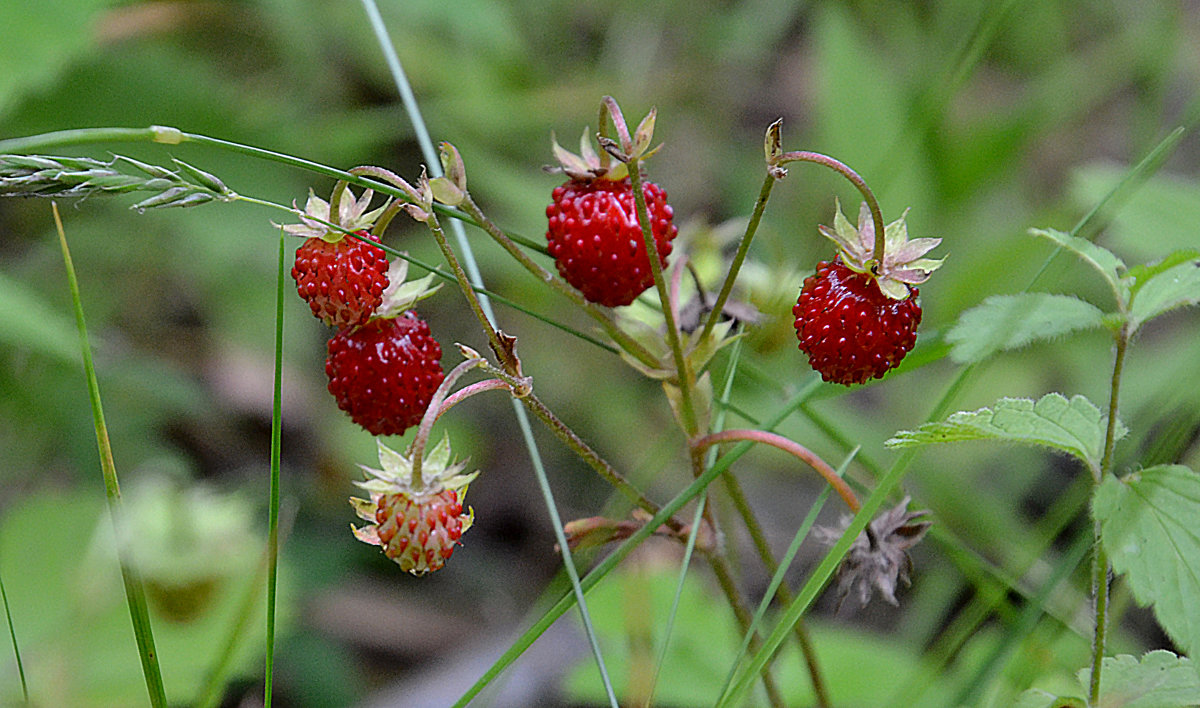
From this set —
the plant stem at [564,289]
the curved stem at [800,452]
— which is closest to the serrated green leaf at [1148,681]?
the curved stem at [800,452]

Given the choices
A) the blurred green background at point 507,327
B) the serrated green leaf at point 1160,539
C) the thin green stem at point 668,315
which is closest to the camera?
the serrated green leaf at point 1160,539

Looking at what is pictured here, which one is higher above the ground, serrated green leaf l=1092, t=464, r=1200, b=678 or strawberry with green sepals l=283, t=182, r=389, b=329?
strawberry with green sepals l=283, t=182, r=389, b=329

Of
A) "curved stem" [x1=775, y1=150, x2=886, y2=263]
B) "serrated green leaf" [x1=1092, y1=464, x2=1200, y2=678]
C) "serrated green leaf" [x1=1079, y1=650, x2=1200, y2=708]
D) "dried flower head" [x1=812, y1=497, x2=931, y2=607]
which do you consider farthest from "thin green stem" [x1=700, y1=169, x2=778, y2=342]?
"serrated green leaf" [x1=1079, y1=650, x2=1200, y2=708]

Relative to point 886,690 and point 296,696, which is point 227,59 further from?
point 886,690

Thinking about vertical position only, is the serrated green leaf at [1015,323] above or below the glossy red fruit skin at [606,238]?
below

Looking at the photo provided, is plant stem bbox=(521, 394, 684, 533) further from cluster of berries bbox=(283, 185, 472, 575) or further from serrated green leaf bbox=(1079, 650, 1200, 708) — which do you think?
serrated green leaf bbox=(1079, 650, 1200, 708)

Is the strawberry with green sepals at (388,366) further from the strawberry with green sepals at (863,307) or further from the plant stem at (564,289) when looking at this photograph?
the strawberry with green sepals at (863,307)
